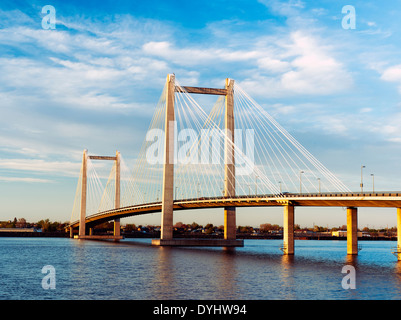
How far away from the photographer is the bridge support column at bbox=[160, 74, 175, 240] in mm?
85375

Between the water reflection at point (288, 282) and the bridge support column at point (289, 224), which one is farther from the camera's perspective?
the bridge support column at point (289, 224)

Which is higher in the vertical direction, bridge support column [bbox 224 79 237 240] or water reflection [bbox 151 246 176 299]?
bridge support column [bbox 224 79 237 240]

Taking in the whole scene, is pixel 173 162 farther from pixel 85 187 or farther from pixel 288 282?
pixel 85 187

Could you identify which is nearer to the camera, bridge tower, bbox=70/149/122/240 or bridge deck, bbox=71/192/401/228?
bridge deck, bbox=71/192/401/228

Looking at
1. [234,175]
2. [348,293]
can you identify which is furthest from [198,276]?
[234,175]

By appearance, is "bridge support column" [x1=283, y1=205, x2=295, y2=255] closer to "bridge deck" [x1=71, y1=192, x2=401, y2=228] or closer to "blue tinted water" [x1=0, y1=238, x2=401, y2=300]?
"bridge deck" [x1=71, y1=192, x2=401, y2=228]

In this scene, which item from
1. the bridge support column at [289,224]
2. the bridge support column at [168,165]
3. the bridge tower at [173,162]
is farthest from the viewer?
the bridge support column at [168,165]

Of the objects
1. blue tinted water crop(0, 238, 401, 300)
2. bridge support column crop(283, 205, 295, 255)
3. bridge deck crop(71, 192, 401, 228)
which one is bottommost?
blue tinted water crop(0, 238, 401, 300)

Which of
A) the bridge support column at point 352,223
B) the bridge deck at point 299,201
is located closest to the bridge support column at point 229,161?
the bridge deck at point 299,201

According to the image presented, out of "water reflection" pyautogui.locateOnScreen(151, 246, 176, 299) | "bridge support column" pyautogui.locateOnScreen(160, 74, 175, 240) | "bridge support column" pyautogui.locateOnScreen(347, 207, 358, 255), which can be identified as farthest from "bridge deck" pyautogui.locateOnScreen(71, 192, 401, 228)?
"water reflection" pyautogui.locateOnScreen(151, 246, 176, 299)

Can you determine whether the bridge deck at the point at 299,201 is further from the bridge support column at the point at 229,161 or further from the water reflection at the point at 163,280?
the water reflection at the point at 163,280

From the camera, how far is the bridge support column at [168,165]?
85.4 m

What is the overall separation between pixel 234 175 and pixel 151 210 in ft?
75.7
